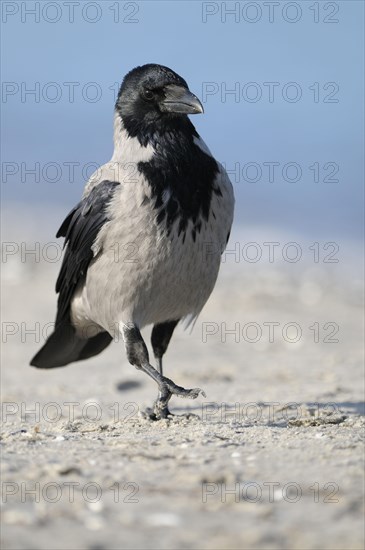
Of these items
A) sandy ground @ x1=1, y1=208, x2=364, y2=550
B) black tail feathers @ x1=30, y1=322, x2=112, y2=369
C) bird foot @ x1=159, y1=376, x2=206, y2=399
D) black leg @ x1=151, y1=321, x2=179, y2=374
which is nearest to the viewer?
sandy ground @ x1=1, y1=208, x2=364, y2=550

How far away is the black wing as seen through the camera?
706 centimetres

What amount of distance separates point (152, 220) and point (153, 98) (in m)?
0.96

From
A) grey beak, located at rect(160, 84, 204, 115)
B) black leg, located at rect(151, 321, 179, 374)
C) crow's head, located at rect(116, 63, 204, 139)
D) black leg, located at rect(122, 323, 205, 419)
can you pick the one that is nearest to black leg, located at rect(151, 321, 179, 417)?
black leg, located at rect(151, 321, 179, 374)

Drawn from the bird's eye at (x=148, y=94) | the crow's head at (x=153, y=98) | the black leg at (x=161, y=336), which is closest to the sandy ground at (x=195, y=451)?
the black leg at (x=161, y=336)

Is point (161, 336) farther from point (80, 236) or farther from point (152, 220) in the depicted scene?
point (152, 220)

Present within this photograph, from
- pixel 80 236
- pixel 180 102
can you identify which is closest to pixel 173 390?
pixel 80 236

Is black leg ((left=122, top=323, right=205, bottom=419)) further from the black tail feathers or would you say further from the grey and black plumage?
the black tail feathers

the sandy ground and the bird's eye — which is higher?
the bird's eye

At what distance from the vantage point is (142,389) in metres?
9.60

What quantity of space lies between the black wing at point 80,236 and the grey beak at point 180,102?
0.66 metres

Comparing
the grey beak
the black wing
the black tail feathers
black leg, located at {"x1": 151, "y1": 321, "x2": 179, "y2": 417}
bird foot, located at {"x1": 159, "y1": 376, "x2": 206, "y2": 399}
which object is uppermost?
the grey beak

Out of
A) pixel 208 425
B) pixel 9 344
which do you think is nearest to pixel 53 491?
pixel 208 425

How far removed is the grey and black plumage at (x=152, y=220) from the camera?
6.84m

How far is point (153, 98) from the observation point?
7.18 m
